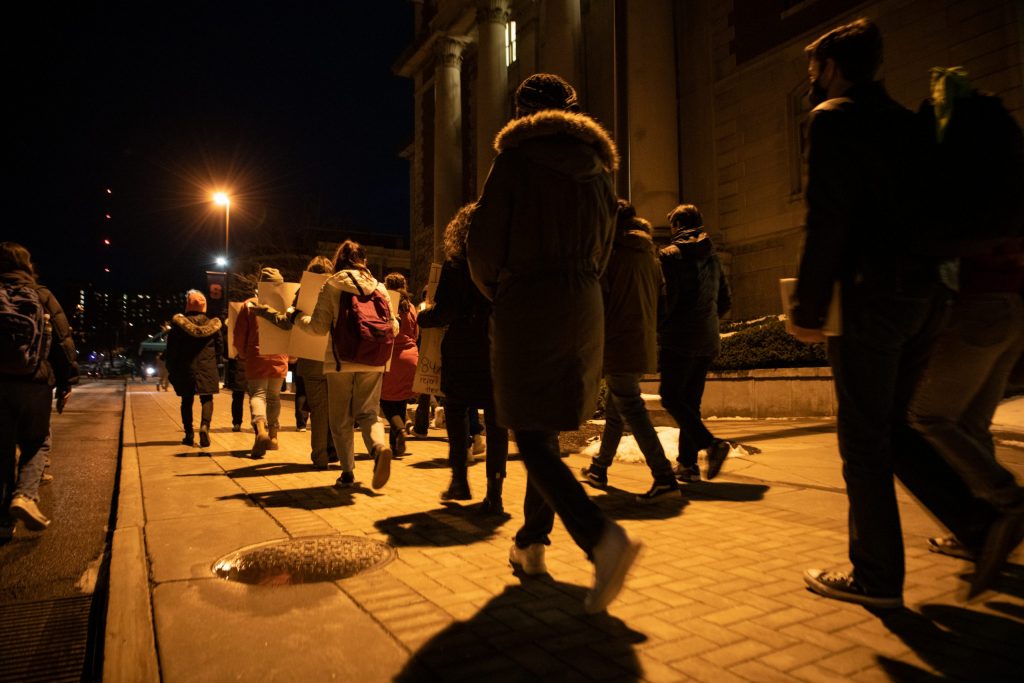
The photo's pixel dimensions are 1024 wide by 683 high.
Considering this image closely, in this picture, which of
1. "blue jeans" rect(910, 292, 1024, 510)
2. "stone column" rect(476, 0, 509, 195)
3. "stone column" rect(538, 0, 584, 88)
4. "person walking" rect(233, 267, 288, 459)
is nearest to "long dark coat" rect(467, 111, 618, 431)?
"blue jeans" rect(910, 292, 1024, 510)

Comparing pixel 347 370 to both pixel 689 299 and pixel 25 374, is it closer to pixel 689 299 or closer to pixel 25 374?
pixel 25 374

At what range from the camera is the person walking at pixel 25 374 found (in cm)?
458

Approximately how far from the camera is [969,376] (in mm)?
2914

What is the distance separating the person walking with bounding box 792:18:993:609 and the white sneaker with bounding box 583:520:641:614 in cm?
97

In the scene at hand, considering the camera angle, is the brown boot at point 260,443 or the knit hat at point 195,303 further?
the knit hat at point 195,303

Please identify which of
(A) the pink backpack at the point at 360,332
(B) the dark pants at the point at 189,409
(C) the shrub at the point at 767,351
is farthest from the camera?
(C) the shrub at the point at 767,351

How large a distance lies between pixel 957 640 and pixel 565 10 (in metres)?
20.8

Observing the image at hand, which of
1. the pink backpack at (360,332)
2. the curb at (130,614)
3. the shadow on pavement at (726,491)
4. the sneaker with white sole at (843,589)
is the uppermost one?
the pink backpack at (360,332)

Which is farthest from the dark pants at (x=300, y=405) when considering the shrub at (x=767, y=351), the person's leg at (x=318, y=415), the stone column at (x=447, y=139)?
the stone column at (x=447, y=139)

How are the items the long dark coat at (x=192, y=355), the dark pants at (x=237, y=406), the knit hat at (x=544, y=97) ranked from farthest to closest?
1. the dark pants at (x=237, y=406)
2. the long dark coat at (x=192, y=355)
3. the knit hat at (x=544, y=97)

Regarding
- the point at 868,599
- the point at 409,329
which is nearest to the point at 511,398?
the point at 868,599

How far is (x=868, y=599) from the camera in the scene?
2717mm

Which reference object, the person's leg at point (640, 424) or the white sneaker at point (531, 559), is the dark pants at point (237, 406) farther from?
the white sneaker at point (531, 559)

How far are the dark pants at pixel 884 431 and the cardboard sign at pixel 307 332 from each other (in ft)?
14.5
